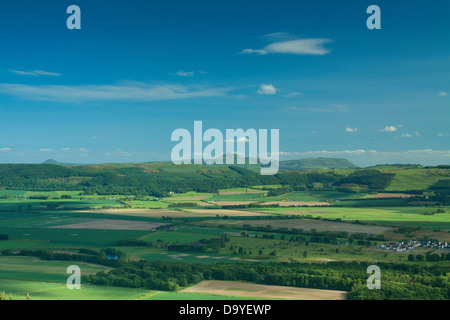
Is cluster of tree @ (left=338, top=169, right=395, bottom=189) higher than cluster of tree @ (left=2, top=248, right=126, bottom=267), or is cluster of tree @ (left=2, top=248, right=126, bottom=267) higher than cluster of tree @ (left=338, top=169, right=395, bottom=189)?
cluster of tree @ (left=338, top=169, right=395, bottom=189)

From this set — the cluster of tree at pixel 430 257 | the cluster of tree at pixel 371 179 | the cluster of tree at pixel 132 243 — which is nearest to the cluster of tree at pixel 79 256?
the cluster of tree at pixel 132 243

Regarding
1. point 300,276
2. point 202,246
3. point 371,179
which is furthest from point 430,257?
point 371,179

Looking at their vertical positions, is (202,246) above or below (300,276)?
below

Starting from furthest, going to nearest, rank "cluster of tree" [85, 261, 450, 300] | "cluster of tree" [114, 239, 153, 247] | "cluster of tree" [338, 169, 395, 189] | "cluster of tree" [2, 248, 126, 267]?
"cluster of tree" [338, 169, 395, 189], "cluster of tree" [114, 239, 153, 247], "cluster of tree" [2, 248, 126, 267], "cluster of tree" [85, 261, 450, 300]

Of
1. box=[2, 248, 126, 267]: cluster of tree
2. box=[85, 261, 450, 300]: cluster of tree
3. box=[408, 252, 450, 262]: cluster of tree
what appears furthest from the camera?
box=[2, 248, 126, 267]: cluster of tree

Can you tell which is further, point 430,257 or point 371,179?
point 371,179

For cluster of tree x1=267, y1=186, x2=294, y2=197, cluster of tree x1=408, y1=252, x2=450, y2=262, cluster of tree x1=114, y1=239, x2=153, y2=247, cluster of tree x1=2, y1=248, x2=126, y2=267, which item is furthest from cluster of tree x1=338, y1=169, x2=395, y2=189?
cluster of tree x1=2, y1=248, x2=126, y2=267

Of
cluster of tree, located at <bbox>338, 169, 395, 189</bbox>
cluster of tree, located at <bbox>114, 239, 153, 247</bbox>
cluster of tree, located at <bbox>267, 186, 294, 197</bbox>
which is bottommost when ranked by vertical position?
cluster of tree, located at <bbox>114, 239, 153, 247</bbox>

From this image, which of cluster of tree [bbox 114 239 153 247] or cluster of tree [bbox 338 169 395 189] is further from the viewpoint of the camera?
cluster of tree [bbox 338 169 395 189]

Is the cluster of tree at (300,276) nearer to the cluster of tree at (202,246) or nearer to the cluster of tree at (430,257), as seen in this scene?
the cluster of tree at (430,257)

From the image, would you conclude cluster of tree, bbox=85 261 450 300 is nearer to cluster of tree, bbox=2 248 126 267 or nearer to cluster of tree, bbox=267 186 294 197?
cluster of tree, bbox=2 248 126 267

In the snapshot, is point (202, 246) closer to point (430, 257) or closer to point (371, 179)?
point (430, 257)
